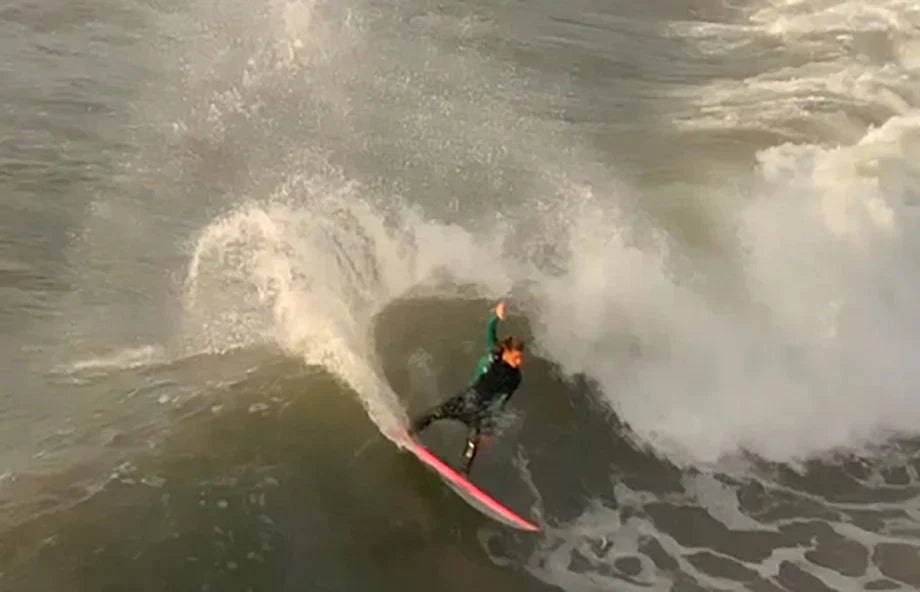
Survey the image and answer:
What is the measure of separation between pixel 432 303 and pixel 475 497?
310cm

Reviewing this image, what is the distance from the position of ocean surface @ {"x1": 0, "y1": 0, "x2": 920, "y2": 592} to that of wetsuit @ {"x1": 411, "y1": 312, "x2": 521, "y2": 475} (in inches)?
14.0

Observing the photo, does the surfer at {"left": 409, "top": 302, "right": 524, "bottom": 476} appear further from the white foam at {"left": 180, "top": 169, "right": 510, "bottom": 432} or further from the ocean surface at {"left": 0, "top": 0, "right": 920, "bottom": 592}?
the white foam at {"left": 180, "top": 169, "right": 510, "bottom": 432}

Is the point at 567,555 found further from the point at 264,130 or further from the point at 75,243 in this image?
the point at 264,130

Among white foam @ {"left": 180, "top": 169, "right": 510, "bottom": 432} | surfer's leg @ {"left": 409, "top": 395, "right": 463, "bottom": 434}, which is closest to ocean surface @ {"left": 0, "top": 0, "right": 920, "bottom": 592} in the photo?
white foam @ {"left": 180, "top": 169, "right": 510, "bottom": 432}

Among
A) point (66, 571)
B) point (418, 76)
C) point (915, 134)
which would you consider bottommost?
point (66, 571)

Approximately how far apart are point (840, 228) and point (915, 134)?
3.09 meters

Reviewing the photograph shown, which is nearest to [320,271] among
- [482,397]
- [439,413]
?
[439,413]

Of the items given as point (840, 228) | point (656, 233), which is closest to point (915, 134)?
point (840, 228)

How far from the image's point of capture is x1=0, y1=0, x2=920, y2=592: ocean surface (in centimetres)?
1056

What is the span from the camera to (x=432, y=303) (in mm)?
13305

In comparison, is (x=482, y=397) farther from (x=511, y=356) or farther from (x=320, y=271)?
(x=320, y=271)

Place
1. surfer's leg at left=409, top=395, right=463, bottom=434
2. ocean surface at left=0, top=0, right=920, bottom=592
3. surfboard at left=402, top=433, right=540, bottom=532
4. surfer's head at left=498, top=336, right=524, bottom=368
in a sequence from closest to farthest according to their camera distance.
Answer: ocean surface at left=0, top=0, right=920, bottom=592
surfboard at left=402, top=433, right=540, bottom=532
surfer's head at left=498, top=336, right=524, bottom=368
surfer's leg at left=409, top=395, right=463, bottom=434

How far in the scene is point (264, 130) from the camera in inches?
624

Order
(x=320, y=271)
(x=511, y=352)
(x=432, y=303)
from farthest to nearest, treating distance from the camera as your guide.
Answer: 1. (x=432, y=303)
2. (x=320, y=271)
3. (x=511, y=352)
